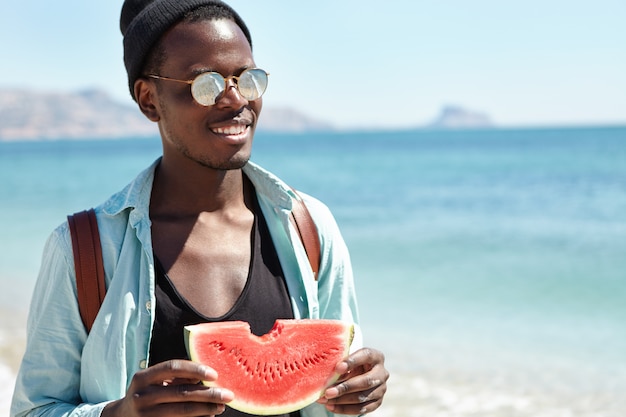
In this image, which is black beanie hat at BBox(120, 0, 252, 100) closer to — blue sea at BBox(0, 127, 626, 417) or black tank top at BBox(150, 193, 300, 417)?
black tank top at BBox(150, 193, 300, 417)

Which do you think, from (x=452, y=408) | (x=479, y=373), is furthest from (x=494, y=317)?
(x=452, y=408)

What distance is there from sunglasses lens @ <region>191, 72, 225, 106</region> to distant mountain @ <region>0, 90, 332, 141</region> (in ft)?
480

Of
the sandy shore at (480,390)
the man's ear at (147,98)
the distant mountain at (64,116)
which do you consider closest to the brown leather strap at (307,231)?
the man's ear at (147,98)

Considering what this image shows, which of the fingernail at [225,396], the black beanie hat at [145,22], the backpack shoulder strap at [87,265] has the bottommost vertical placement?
the fingernail at [225,396]

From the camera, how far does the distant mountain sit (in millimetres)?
156750

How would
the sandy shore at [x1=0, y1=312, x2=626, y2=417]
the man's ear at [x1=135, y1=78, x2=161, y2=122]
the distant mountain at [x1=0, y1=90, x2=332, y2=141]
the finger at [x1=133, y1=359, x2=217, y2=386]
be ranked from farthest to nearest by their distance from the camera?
the distant mountain at [x1=0, y1=90, x2=332, y2=141]
the sandy shore at [x1=0, y1=312, x2=626, y2=417]
the man's ear at [x1=135, y1=78, x2=161, y2=122]
the finger at [x1=133, y1=359, x2=217, y2=386]

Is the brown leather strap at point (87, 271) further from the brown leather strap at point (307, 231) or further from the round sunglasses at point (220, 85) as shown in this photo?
the brown leather strap at point (307, 231)

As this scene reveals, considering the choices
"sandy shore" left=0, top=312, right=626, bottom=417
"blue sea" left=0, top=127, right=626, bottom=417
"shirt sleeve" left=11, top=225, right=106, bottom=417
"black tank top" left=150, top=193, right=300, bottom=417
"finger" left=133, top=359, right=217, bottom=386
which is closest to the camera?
"finger" left=133, top=359, right=217, bottom=386

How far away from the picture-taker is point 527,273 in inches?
475

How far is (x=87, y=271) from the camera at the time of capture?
2.22 metres

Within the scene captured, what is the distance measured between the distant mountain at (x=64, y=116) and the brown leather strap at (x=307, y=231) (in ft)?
480

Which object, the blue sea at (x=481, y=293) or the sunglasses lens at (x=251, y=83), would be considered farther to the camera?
the blue sea at (x=481, y=293)

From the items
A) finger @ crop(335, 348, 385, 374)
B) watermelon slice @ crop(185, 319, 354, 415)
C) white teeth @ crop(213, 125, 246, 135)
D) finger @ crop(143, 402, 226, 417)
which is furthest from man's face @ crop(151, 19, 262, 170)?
finger @ crop(143, 402, 226, 417)

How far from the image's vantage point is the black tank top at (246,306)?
7.57 ft
